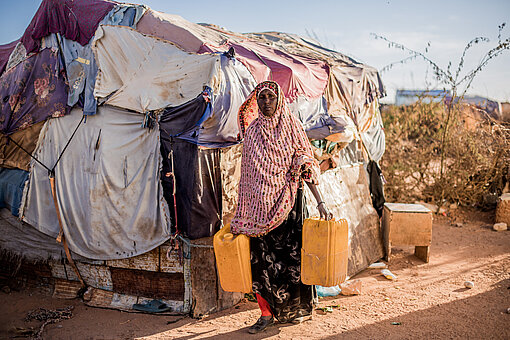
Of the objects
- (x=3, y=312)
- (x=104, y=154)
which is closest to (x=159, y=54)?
(x=104, y=154)

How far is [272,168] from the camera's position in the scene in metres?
3.48

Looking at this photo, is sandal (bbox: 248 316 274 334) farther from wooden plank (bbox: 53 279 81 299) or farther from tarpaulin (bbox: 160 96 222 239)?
wooden plank (bbox: 53 279 81 299)

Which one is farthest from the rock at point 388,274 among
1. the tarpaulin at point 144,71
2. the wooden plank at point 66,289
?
the wooden plank at point 66,289

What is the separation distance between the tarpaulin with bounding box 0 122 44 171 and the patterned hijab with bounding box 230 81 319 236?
2720 mm

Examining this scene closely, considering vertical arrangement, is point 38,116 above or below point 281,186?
above

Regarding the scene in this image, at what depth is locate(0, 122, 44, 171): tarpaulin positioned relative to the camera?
4762mm

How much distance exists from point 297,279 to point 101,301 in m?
2.18

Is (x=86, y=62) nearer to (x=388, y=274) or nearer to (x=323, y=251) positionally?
(x=323, y=251)

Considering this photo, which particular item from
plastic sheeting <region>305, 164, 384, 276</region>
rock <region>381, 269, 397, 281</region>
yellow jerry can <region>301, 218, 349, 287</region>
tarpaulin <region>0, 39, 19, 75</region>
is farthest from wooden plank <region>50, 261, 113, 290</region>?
rock <region>381, 269, 397, 281</region>

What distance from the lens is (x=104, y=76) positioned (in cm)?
426

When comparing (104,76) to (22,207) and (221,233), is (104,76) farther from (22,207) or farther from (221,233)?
(221,233)

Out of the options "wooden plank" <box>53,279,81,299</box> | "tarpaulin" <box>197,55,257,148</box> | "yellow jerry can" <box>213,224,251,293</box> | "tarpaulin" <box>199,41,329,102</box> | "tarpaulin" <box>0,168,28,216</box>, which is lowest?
"wooden plank" <box>53,279,81,299</box>

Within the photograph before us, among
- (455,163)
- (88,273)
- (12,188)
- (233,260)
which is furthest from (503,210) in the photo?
(12,188)

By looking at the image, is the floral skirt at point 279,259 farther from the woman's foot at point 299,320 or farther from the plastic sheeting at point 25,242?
the plastic sheeting at point 25,242
